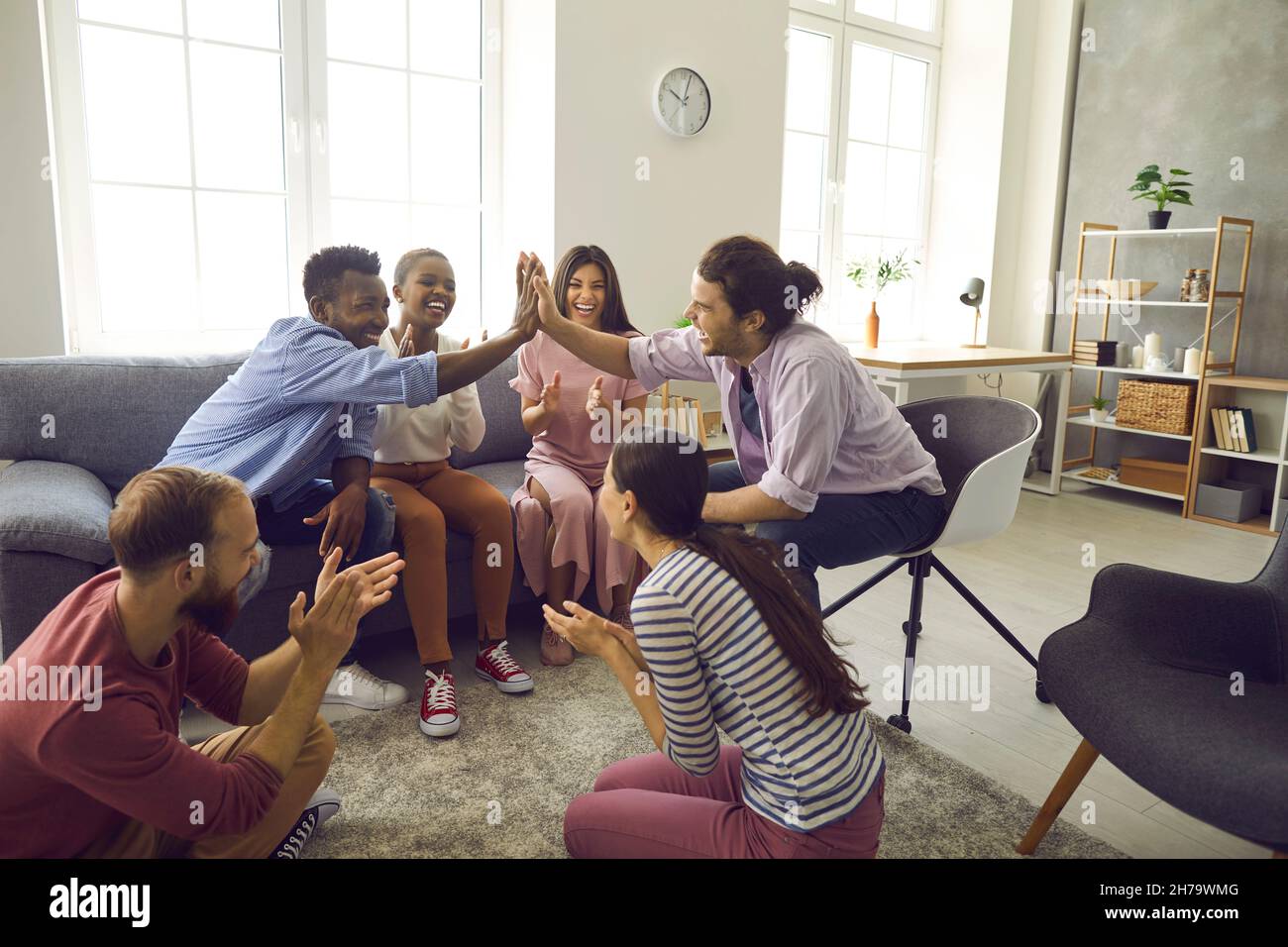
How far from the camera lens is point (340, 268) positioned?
2252mm

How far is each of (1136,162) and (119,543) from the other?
5270mm

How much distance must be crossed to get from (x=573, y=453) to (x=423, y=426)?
18.3 inches

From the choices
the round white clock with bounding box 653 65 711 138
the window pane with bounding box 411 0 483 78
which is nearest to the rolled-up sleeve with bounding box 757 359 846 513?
the round white clock with bounding box 653 65 711 138

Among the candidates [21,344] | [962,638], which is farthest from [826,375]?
[21,344]

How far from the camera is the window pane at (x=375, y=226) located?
3697mm

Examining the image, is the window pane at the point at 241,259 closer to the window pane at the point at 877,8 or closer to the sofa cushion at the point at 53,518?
the sofa cushion at the point at 53,518

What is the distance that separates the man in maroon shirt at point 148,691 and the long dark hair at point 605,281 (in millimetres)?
1616

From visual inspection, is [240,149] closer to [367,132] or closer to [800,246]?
[367,132]

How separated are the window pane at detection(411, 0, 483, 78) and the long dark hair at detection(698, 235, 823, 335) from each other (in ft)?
7.70

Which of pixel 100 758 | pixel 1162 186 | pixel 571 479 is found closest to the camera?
pixel 100 758

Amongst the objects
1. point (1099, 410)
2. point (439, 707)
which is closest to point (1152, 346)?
point (1099, 410)

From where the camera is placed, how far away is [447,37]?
389 cm

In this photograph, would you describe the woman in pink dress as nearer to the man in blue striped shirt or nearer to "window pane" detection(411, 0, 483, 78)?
the man in blue striped shirt
